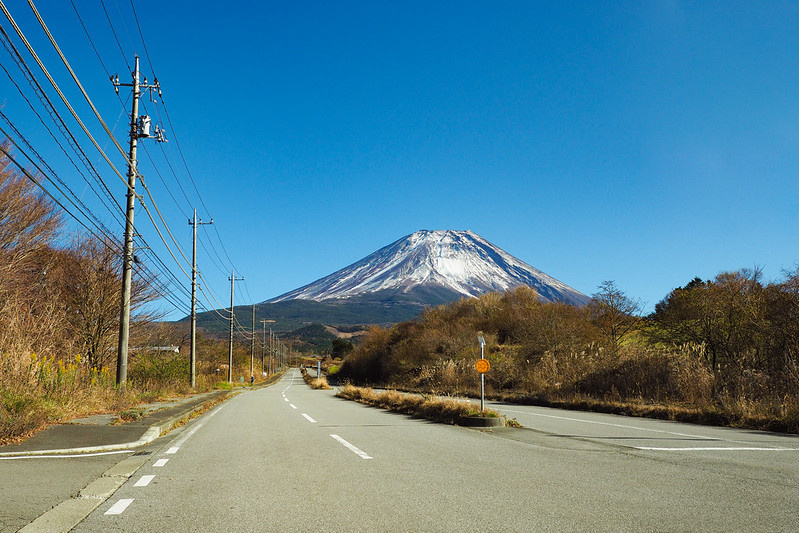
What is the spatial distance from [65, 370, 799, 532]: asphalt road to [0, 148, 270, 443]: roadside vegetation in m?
4.15

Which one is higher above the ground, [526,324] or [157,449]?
[526,324]

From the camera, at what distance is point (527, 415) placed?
632 inches

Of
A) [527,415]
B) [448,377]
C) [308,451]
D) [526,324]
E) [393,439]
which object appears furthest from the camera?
[526,324]

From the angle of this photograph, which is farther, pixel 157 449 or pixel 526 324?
pixel 526 324

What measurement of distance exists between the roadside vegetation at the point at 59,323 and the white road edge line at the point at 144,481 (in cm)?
420

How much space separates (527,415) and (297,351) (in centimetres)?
16738

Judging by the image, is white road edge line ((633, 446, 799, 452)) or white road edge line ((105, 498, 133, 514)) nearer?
white road edge line ((105, 498, 133, 514))

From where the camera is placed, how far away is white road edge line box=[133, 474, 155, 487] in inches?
243

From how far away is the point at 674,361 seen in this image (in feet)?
61.1

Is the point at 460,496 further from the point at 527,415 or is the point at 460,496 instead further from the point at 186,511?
the point at 527,415

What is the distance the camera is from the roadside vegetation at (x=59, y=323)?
11562 millimetres

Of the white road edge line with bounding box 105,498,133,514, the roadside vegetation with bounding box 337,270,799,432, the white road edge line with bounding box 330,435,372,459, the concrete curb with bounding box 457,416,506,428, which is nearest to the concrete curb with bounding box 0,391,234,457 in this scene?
the white road edge line with bounding box 330,435,372,459

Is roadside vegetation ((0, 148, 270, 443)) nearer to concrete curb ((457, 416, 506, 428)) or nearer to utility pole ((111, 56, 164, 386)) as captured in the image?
utility pole ((111, 56, 164, 386))

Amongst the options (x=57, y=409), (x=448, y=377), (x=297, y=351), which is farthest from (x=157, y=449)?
(x=297, y=351)
